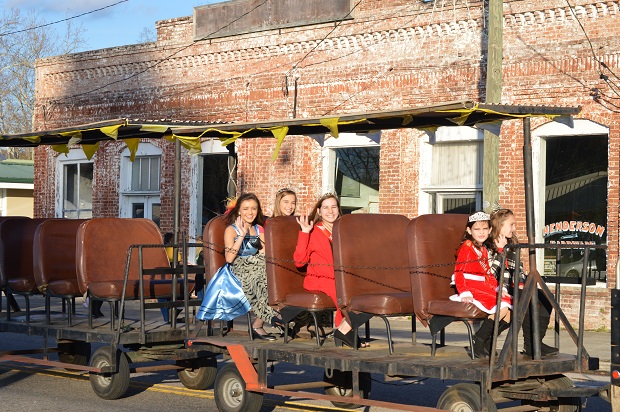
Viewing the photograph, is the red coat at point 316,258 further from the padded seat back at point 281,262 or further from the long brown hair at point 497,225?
the long brown hair at point 497,225

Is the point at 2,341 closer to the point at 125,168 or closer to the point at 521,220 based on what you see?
the point at 521,220

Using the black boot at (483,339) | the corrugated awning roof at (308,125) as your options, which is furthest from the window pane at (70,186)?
the black boot at (483,339)

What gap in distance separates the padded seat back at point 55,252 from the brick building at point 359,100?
2.25 meters

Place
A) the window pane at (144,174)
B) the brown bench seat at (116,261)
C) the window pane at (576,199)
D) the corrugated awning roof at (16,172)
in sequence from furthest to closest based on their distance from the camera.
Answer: the corrugated awning roof at (16,172)
the window pane at (144,174)
the window pane at (576,199)
the brown bench seat at (116,261)

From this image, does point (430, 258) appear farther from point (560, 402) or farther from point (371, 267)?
point (560, 402)

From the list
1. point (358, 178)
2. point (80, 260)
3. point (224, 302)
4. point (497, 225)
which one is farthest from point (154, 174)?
point (497, 225)

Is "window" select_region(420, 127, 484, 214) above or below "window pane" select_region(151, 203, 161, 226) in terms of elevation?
above

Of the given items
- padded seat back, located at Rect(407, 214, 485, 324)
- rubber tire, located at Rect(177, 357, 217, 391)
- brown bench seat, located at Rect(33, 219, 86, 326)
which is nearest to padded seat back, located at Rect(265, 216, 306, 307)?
padded seat back, located at Rect(407, 214, 485, 324)

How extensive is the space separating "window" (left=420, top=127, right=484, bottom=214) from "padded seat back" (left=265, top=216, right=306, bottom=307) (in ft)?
35.4

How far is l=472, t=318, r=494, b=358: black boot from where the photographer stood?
9281mm

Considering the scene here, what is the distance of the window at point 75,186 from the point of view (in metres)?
30.8

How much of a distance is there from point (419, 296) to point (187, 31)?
18.7 m

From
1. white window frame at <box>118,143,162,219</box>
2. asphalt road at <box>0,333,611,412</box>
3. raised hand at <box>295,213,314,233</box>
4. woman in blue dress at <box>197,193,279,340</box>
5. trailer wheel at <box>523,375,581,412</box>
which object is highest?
white window frame at <box>118,143,162,219</box>

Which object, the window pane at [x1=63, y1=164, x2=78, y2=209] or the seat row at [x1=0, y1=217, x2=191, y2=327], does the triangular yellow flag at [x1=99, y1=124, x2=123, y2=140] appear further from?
the window pane at [x1=63, y1=164, x2=78, y2=209]
